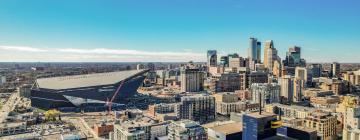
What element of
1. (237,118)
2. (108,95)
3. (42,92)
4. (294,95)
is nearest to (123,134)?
(237,118)

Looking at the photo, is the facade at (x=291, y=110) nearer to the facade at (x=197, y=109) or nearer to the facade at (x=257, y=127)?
the facade at (x=197, y=109)

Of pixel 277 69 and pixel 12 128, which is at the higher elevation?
pixel 277 69

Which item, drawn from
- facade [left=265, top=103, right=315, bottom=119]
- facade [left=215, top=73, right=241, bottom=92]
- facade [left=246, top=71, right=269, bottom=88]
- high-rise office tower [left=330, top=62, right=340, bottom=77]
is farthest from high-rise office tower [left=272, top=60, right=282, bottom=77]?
facade [left=265, top=103, right=315, bottom=119]

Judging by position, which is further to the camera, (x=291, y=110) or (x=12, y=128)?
(x=291, y=110)

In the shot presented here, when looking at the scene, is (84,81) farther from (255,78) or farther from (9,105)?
(255,78)

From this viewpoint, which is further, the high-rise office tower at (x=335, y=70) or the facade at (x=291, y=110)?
the high-rise office tower at (x=335, y=70)

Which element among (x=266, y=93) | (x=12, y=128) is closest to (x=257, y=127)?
(x=266, y=93)

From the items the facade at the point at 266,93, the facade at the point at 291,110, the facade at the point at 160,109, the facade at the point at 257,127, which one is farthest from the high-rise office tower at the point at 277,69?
the facade at the point at 257,127

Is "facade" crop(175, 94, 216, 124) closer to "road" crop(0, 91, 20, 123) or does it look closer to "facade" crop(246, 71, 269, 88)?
"road" crop(0, 91, 20, 123)
